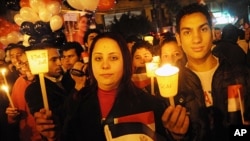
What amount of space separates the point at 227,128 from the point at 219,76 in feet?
1.57

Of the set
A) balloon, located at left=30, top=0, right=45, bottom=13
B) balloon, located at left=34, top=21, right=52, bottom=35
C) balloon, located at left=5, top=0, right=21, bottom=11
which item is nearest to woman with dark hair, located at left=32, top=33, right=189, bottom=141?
balloon, located at left=34, top=21, right=52, bottom=35

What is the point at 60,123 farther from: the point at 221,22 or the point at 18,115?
the point at 221,22

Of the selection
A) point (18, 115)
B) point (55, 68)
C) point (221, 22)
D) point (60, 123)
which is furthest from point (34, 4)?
point (221, 22)

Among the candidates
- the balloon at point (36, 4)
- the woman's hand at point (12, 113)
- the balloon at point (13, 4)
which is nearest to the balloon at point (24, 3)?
the balloon at point (36, 4)

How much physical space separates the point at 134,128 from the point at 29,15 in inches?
146

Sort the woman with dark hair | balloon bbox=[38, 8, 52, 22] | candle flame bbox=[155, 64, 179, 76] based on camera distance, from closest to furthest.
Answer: candle flame bbox=[155, 64, 179, 76]
the woman with dark hair
balloon bbox=[38, 8, 52, 22]

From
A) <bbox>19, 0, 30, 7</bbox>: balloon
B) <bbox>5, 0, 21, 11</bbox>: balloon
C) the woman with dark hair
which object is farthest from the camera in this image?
<bbox>5, 0, 21, 11</bbox>: balloon

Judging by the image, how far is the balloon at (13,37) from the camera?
7.75 metres

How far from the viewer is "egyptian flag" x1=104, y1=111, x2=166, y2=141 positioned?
3188 millimetres

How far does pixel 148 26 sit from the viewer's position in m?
25.6

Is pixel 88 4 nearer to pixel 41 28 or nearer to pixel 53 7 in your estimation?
pixel 53 7

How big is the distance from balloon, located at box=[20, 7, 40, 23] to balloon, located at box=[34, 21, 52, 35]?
21cm

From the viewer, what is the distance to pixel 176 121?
2988 mm

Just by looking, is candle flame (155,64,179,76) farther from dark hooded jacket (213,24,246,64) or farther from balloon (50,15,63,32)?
balloon (50,15,63,32)
